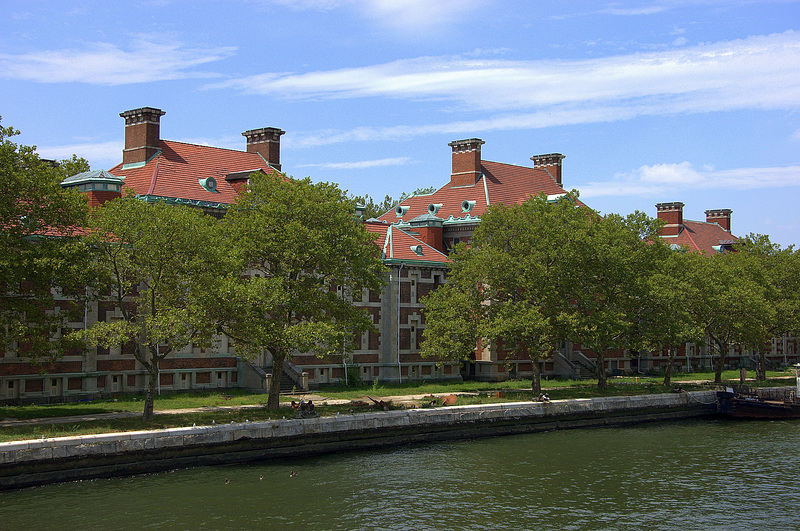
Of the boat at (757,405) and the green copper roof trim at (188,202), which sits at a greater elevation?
the green copper roof trim at (188,202)

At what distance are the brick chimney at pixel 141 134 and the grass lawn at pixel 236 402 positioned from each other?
59.1 ft

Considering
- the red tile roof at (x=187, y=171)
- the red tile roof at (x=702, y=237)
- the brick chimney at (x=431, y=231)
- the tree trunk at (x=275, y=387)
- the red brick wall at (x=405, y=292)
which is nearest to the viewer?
the tree trunk at (x=275, y=387)

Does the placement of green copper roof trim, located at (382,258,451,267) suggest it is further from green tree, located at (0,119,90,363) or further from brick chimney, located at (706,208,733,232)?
brick chimney, located at (706,208,733,232)

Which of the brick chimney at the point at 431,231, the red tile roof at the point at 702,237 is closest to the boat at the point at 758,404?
the brick chimney at the point at 431,231

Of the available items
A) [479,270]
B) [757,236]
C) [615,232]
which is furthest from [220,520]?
[757,236]

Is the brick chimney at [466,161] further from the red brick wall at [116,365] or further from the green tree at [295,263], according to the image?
the red brick wall at [116,365]

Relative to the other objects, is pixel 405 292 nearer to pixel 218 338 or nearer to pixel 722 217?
pixel 218 338

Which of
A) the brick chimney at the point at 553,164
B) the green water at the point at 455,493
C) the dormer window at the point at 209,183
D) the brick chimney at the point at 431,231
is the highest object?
the brick chimney at the point at 553,164

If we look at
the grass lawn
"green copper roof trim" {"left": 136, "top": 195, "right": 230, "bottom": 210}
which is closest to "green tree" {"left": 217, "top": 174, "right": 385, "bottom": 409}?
the grass lawn

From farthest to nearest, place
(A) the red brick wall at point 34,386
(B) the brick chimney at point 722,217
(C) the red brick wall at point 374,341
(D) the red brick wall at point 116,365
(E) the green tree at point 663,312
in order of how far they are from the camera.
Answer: (B) the brick chimney at point 722,217 → (C) the red brick wall at point 374,341 → (E) the green tree at point 663,312 → (D) the red brick wall at point 116,365 → (A) the red brick wall at point 34,386

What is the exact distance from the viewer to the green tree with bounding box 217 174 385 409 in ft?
145

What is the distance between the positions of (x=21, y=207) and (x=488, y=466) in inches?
979

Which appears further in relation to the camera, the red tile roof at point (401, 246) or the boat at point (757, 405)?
the red tile roof at point (401, 246)

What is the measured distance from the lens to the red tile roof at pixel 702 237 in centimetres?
10250
